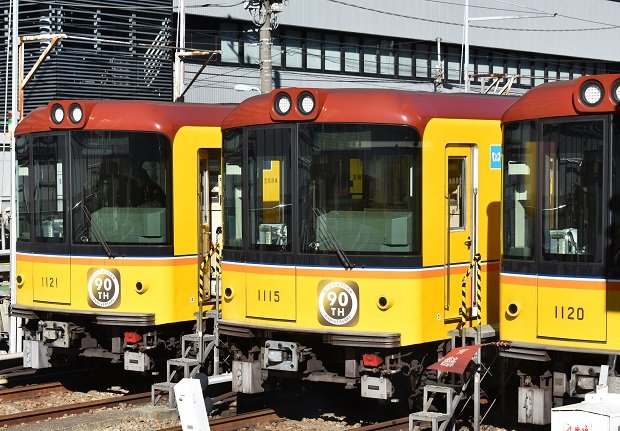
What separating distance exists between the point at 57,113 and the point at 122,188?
1084 millimetres

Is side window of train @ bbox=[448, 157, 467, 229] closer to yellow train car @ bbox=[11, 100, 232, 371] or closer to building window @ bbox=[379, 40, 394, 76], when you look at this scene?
yellow train car @ bbox=[11, 100, 232, 371]

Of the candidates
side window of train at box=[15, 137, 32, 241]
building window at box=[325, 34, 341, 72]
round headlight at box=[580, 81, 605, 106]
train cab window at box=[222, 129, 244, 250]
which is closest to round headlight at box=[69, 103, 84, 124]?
side window of train at box=[15, 137, 32, 241]

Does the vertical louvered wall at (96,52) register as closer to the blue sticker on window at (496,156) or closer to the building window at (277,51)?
the building window at (277,51)

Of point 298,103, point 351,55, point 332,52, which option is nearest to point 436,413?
point 298,103

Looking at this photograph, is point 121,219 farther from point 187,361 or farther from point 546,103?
point 546,103

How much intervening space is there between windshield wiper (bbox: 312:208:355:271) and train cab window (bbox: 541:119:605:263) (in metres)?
1.76

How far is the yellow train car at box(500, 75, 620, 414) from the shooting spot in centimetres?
1007

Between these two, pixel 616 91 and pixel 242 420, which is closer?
pixel 616 91

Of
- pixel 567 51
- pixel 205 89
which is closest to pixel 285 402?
pixel 205 89

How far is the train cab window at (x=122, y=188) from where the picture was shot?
13.3m

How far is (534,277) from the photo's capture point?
1043cm

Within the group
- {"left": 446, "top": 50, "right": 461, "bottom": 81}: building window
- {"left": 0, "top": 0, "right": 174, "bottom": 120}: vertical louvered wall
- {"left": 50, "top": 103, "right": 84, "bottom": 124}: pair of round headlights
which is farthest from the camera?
{"left": 446, "top": 50, "right": 461, "bottom": 81}: building window

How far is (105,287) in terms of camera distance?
13.3 metres

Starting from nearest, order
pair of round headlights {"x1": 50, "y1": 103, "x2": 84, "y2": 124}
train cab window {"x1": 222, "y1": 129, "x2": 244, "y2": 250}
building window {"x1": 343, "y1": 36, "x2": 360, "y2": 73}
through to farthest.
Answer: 1. train cab window {"x1": 222, "y1": 129, "x2": 244, "y2": 250}
2. pair of round headlights {"x1": 50, "y1": 103, "x2": 84, "y2": 124}
3. building window {"x1": 343, "y1": 36, "x2": 360, "y2": 73}
